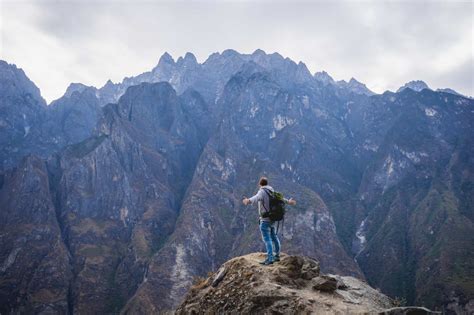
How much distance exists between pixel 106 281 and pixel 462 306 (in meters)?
155

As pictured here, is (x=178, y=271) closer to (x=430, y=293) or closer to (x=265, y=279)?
(x=430, y=293)

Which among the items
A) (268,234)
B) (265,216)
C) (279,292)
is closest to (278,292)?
(279,292)

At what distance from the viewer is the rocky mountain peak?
1247 centimetres

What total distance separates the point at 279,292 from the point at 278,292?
0.11 ft

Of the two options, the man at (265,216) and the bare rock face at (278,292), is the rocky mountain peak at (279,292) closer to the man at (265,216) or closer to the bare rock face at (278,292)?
the bare rock face at (278,292)

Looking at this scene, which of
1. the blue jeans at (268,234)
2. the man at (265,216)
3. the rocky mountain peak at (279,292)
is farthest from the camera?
the blue jeans at (268,234)

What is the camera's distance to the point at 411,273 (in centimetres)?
19762

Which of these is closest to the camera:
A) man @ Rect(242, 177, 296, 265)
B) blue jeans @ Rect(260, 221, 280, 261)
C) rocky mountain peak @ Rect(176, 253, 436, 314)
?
rocky mountain peak @ Rect(176, 253, 436, 314)

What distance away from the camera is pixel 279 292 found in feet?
42.6

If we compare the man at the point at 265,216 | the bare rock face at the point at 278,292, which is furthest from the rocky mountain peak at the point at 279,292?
the man at the point at 265,216

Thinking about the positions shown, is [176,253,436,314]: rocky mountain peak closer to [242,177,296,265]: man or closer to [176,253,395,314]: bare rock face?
[176,253,395,314]: bare rock face

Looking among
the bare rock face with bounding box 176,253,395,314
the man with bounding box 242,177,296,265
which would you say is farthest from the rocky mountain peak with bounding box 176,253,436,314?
the man with bounding box 242,177,296,265

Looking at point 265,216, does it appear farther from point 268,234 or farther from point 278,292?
point 278,292

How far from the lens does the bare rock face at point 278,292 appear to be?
41.0 ft
